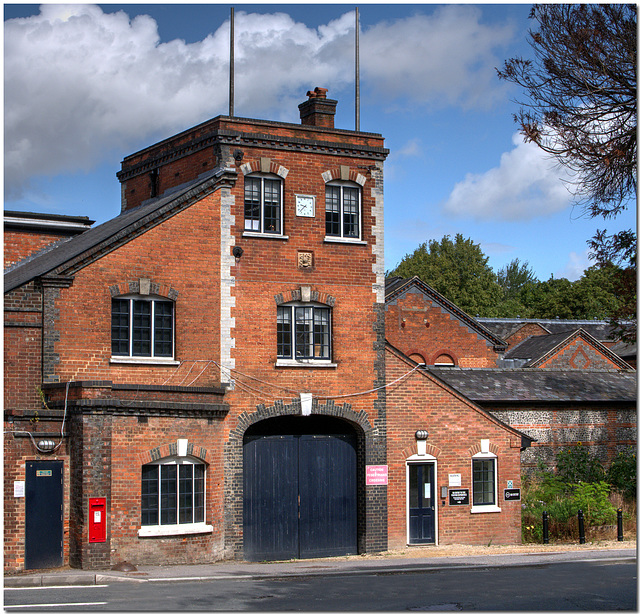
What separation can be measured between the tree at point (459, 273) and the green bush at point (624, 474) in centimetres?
4282

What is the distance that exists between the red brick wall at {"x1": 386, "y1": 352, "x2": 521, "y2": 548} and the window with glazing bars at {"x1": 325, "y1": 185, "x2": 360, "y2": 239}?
3.61 meters

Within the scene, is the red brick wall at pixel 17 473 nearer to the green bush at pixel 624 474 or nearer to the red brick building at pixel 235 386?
the red brick building at pixel 235 386

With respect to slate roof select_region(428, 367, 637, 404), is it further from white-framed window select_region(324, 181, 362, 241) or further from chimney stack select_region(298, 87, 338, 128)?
chimney stack select_region(298, 87, 338, 128)

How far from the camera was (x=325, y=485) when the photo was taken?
82.3 ft

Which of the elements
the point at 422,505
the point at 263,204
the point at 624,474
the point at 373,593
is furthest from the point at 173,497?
the point at 624,474

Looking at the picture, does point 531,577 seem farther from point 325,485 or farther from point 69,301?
point 69,301

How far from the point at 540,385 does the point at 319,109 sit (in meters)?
13.3

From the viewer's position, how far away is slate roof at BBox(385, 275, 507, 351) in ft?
137

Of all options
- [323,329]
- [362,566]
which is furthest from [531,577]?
[323,329]

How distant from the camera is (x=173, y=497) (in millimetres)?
22219

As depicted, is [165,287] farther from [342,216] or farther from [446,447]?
[446,447]

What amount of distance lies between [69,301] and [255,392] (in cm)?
520

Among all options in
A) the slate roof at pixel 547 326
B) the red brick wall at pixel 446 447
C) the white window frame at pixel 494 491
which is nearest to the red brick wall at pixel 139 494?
the red brick wall at pixel 446 447

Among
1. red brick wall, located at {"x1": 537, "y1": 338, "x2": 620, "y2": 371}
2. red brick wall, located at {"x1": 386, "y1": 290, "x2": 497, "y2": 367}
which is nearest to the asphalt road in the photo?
red brick wall, located at {"x1": 386, "y1": 290, "x2": 497, "y2": 367}
